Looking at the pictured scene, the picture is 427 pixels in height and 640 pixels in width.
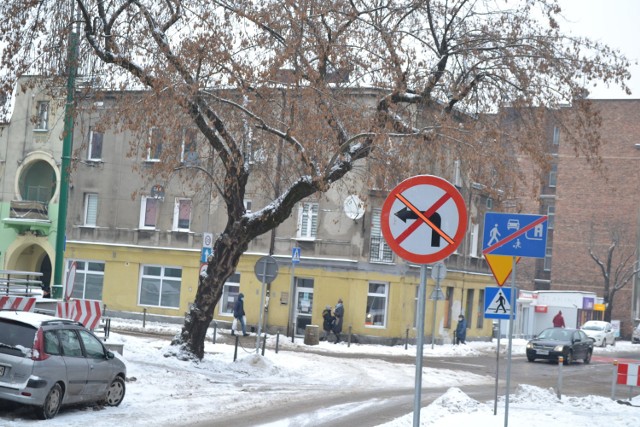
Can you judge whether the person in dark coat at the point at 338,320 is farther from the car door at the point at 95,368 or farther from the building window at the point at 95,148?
the car door at the point at 95,368

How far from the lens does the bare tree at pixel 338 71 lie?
20141 millimetres

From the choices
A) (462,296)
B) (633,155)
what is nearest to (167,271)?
(462,296)

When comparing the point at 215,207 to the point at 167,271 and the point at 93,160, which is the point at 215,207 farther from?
the point at 93,160

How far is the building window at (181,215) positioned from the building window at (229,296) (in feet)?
11.8

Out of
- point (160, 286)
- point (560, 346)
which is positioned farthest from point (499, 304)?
point (160, 286)

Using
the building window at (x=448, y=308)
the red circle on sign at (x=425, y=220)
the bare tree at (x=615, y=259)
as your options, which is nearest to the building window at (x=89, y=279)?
the building window at (x=448, y=308)

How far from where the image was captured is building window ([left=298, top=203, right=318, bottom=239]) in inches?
1780

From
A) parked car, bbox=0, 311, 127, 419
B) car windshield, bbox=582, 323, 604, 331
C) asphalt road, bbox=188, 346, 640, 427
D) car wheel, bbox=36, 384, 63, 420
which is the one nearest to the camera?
parked car, bbox=0, 311, 127, 419

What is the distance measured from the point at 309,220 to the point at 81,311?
22765mm

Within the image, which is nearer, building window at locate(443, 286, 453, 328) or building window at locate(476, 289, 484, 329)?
building window at locate(443, 286, 453, 328)

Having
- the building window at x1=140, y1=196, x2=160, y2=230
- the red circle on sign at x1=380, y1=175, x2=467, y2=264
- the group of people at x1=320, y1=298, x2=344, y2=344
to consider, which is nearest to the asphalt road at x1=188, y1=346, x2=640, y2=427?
the group of people at x1=320, y1=298, x2=344, y2=344

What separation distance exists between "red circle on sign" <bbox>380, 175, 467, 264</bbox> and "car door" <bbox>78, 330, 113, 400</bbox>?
934cm

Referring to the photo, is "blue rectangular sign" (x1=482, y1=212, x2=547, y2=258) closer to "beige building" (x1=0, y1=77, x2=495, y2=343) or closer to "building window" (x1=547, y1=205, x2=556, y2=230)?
"beige building" (x1=0, y1=77, x2=495, y2=343)

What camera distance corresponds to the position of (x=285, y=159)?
26.3 meters
